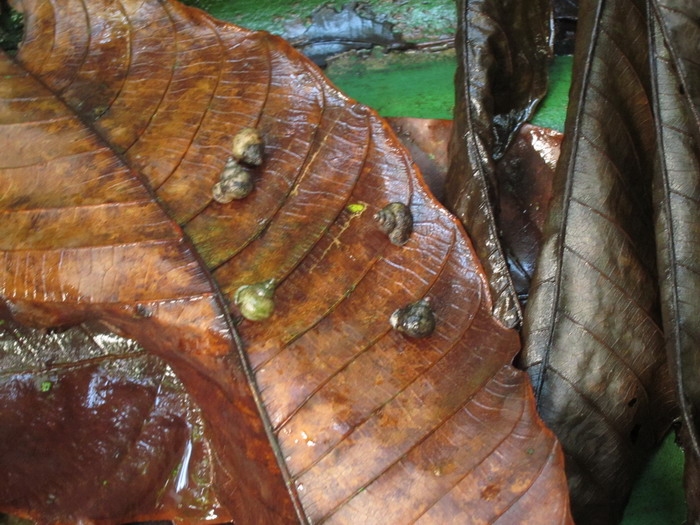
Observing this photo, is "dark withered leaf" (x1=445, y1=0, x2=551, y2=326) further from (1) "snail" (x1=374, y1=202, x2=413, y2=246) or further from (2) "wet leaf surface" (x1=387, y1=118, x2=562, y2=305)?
(1) "snail" (x1=374, y1=202, x2=413, y2=246)

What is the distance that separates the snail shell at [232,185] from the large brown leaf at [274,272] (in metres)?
0.03

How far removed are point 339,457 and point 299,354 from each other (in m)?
0.22

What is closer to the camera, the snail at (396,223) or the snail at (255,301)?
the snail at (255,301)

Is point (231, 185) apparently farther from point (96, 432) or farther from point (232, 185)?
point (96, 432)

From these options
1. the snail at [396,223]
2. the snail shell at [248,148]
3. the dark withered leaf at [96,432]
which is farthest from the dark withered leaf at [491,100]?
the dark withered leaf at [96,432]

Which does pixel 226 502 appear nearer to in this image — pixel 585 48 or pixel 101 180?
pixel 101 180

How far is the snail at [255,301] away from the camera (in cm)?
140

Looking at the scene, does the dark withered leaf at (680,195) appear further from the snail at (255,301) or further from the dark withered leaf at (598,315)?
the snail at (255,301)

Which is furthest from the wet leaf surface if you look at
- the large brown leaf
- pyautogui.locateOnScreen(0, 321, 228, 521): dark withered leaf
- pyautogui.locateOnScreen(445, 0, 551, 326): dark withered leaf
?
pyautogui.locateOnScreen(0, 321, 228, 521): dark withered leaf

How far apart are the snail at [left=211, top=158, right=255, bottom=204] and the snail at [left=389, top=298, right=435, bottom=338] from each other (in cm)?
43

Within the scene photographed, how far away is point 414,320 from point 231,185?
0.49 meters

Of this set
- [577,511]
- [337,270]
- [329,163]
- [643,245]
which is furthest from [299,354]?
[643,245]

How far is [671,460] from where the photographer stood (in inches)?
64.7

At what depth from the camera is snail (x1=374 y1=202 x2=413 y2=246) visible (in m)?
1.52
